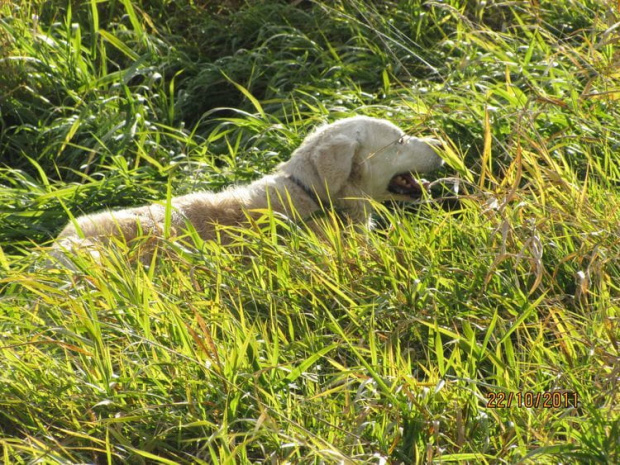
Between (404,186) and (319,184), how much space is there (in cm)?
53

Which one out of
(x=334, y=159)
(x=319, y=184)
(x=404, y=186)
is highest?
(x=334, y=159)

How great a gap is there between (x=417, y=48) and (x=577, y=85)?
4.94ft

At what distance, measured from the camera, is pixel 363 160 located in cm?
547

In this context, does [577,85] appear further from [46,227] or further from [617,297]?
[46,227]

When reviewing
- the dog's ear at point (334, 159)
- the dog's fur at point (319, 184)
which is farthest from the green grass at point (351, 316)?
the dog's ear at point (334, 159)

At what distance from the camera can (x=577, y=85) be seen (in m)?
5.57

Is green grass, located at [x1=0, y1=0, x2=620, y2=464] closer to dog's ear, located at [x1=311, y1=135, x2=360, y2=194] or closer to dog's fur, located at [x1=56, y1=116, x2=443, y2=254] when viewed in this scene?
dog's fur, located at [x1=56, y1=116, x2=443, y2=254]

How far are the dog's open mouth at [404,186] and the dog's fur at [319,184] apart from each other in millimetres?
33

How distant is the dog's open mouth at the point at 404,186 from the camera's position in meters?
5.60

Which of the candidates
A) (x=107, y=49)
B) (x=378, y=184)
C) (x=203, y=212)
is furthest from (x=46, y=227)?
(x=107, y=49)
